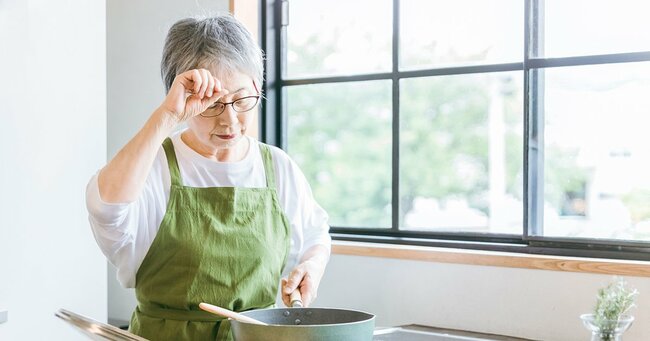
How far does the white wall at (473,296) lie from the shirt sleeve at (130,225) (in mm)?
1178

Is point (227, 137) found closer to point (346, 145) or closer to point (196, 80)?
point (196, 80)

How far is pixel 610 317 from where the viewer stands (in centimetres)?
196

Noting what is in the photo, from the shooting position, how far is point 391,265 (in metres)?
2.59

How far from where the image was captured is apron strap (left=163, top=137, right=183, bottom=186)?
5.22 ft

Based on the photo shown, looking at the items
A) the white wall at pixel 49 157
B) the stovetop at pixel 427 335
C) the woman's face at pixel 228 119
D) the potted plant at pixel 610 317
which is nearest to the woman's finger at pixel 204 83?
the woman's face at pixel 228 119

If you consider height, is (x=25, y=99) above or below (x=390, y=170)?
above

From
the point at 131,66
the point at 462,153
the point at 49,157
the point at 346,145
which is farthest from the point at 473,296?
the point at 131,66

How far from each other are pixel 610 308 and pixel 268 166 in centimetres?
94

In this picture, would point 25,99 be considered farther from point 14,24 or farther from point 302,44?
point 302,44

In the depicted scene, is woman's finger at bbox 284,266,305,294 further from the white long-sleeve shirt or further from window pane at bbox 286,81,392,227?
window pane at bbox 286,81,392,227

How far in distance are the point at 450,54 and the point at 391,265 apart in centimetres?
75

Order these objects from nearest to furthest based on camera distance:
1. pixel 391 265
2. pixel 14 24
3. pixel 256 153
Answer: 1. pixel 256 153
2. pixel 14 24
3. pixel 391 265

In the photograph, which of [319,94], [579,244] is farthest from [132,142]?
[319,94]

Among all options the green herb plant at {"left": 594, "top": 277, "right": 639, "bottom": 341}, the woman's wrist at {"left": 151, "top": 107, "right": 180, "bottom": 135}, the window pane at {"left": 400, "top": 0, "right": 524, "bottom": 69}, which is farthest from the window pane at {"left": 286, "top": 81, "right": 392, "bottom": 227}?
the woman's wrist at {"left": 151, "top": 107, "right": 180, "bottom": 135}
